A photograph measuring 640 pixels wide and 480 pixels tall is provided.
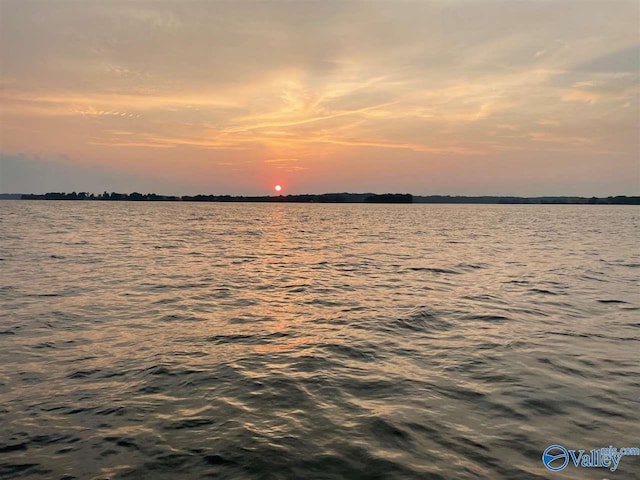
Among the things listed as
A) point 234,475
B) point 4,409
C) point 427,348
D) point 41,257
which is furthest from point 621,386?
point 41,257

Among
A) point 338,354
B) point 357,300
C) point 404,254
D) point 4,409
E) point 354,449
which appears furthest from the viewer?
point 404,254

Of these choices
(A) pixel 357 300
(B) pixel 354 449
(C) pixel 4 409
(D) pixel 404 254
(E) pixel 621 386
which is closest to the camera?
(B) pixel 354 449

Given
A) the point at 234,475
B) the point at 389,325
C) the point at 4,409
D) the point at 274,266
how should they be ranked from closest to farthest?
the point at 234,475
the point at 4,409
the point at 389,325
the point at 274,266

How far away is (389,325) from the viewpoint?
15.6 m

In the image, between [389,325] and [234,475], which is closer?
[234,475]

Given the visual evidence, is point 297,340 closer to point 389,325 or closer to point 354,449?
point 389,325

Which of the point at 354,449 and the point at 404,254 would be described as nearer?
the point at 354,449

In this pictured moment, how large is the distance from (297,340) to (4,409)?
25.6ft

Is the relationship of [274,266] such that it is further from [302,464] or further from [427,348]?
[302,464]

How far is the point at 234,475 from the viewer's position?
6.70 metres

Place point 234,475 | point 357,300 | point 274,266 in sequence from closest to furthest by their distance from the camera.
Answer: point 234,475 → point 357,300 → point 274,266

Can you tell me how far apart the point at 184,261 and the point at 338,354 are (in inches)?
937

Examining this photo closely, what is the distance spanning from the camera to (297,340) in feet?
45.3

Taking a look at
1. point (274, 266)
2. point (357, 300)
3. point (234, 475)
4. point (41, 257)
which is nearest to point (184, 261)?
point (274, 266)
